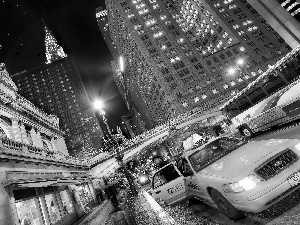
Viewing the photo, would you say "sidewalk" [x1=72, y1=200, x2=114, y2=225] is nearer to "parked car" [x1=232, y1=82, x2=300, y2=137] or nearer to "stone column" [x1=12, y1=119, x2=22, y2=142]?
"stone column" [x1=12, y1=119, x2=22, y2=142]

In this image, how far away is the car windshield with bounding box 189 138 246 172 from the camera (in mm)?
6434

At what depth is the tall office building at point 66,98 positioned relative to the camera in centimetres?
11612

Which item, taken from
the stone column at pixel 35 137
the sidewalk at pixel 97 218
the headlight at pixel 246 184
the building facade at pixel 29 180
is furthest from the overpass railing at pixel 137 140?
the headlight at pixel 246 184

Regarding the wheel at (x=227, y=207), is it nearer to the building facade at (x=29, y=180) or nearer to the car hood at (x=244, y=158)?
the car hood at (x=244, y=158)

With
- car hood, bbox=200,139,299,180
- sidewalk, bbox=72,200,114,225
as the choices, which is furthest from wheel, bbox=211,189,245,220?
sidewalk, bbox=72,200,114,225

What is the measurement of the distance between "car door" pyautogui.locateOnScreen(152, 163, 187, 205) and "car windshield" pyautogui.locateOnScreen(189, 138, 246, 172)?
4.09ft

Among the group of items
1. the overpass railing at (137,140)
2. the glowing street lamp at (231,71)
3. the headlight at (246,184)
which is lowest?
the headlight at (246,184)

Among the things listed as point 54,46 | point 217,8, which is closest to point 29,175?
point 217,8

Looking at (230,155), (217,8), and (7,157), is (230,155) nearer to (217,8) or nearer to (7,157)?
(7,157)

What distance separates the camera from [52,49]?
160 meters

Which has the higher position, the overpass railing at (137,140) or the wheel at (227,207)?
the overpass railing at (137,140)

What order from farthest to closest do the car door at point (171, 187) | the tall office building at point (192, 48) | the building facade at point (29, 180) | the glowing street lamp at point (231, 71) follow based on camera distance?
the tall office building at point (192, 48), the glowing street lamp at point (231, 71), the building facade at point (29, 180), the car door at point (171, 187)

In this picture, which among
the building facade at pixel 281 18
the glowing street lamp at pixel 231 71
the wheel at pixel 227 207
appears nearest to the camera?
the wheel at pixel 227 207

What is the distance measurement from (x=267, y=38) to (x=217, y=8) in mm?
19935
